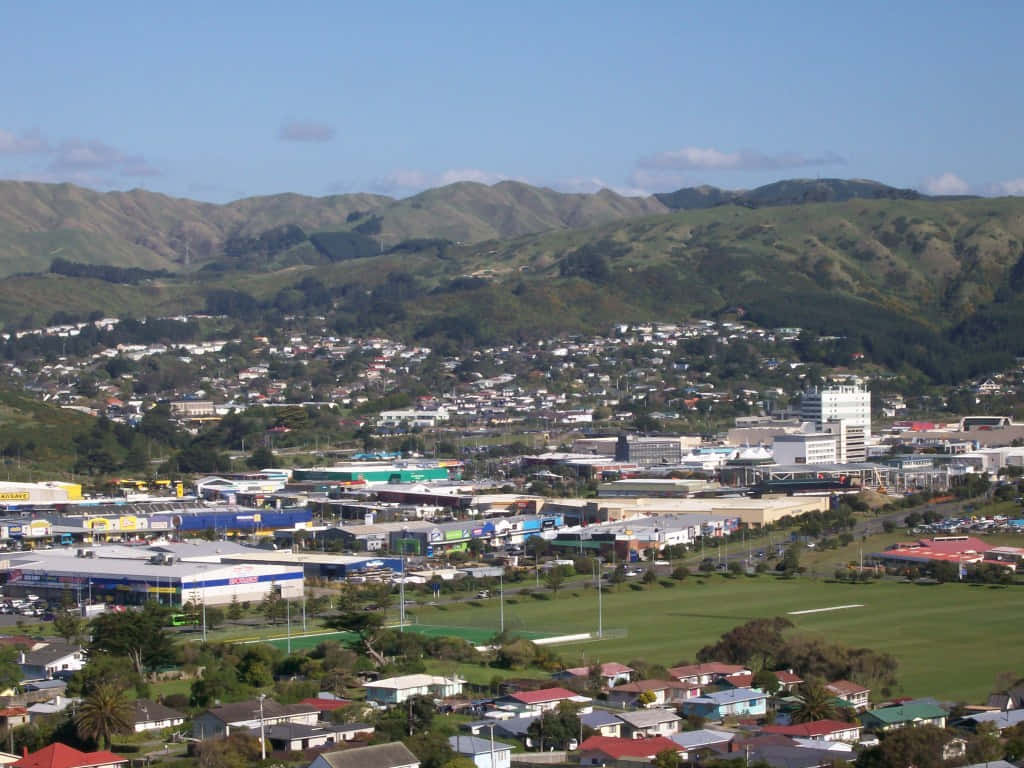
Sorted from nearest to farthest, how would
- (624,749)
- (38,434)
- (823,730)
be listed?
(624,749), (823,730), (38,434)

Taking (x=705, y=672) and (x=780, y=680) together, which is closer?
(x=780, y=680)

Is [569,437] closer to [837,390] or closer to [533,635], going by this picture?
[837,390]

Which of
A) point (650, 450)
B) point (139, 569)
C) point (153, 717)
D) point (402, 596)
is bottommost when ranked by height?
point (153, 717)

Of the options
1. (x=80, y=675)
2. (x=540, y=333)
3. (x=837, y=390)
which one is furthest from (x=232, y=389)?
(x=80, y=675)

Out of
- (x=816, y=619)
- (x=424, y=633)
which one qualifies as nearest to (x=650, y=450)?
(x=816, y=619)

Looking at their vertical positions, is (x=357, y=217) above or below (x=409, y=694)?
above

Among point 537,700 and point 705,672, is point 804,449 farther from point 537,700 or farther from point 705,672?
point 537,700
